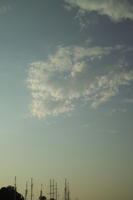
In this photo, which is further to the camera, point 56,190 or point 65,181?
point 65,181

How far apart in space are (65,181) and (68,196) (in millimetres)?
7160

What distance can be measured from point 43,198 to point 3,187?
27.2 m

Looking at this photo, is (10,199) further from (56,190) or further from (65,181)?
(65,181)

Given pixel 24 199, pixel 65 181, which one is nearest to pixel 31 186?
pixel 24 199

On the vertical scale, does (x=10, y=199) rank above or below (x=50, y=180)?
below

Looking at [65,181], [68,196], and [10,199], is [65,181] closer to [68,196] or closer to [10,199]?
[68,196]

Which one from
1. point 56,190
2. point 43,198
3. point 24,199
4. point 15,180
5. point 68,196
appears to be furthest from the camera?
point 68,196

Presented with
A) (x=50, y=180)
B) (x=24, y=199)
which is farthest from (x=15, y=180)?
(x=50, y=180)

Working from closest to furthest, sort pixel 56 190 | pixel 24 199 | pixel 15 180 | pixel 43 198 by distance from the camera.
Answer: pixel 15 180 → pixel 24 199 → pixel 43 198 → pixel 56 190

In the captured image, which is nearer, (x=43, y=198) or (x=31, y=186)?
(x=31, y=186)

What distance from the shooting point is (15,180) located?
12081cm

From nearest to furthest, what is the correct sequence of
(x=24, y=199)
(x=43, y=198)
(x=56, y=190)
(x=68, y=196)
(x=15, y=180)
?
1. (x=15, y=180)
2. (x=24, y=199)
3. (x=43, y=198)
4. (x=56, y=190)
5. (x=68, y=196)

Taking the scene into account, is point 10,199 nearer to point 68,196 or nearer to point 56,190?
point 56,190

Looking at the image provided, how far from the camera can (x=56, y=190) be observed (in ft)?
526
